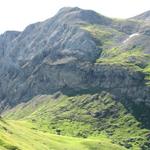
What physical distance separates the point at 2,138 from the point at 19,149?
8.95 m

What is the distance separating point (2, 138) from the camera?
606ft

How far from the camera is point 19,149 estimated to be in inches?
7126
